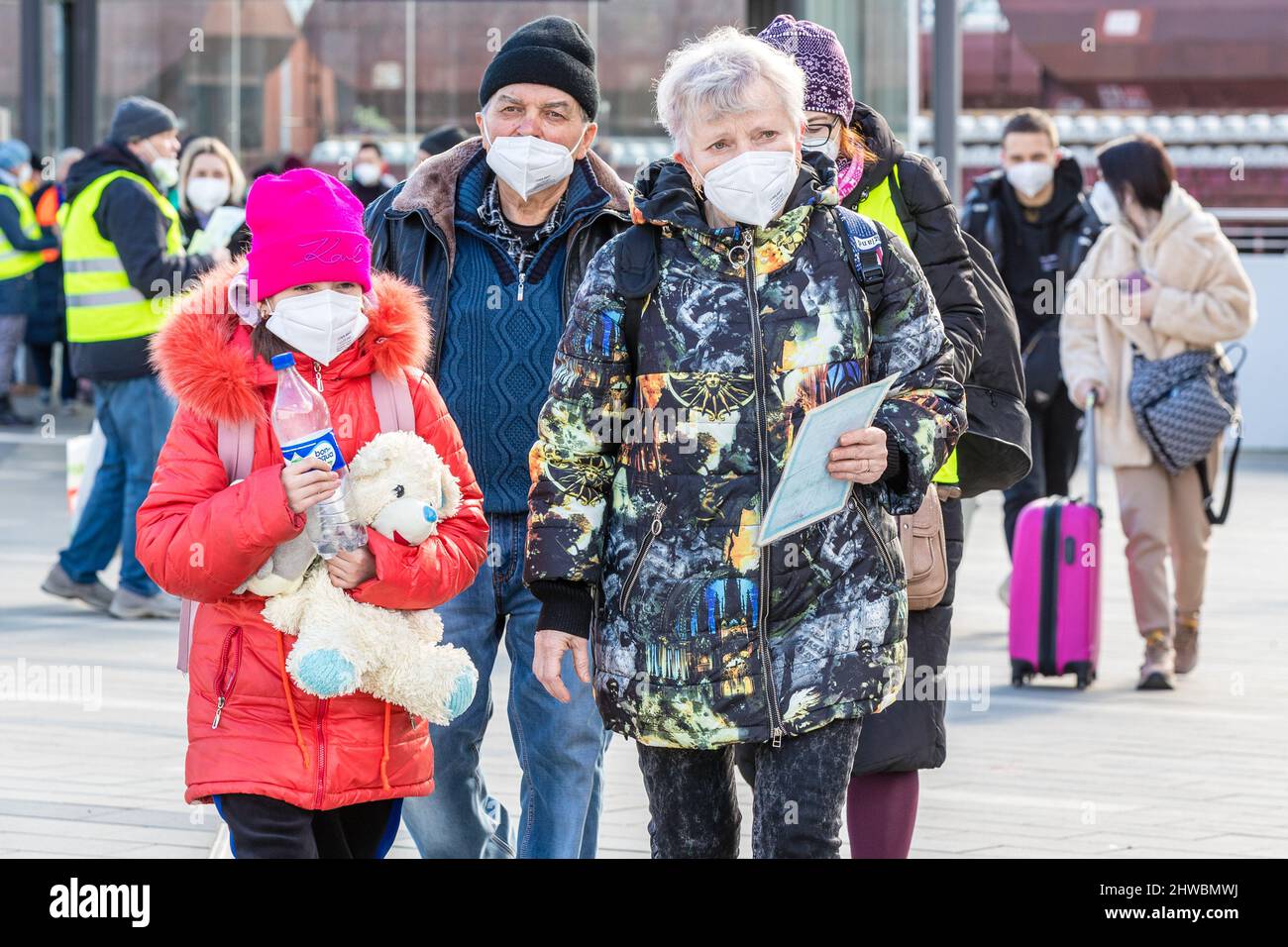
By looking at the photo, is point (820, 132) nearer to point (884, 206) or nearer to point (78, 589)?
point (884, 206)

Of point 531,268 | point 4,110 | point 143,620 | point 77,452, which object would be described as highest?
point 4,110

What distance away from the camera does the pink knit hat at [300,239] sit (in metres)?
3.59

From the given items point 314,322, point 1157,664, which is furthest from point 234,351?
point 1157,664

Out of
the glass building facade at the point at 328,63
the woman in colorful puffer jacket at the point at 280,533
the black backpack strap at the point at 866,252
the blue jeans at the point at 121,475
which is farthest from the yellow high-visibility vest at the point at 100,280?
the glass building facade at the point at 328,63

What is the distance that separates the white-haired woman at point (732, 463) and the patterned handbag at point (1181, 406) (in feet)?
14.2

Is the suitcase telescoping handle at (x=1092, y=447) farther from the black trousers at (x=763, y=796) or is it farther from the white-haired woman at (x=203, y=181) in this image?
the black trousers at (x=763, y=796)

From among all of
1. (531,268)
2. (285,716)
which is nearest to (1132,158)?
(531,268)

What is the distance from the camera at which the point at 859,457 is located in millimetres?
3367

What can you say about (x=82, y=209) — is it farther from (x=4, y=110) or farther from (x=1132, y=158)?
(x=4, y=110)

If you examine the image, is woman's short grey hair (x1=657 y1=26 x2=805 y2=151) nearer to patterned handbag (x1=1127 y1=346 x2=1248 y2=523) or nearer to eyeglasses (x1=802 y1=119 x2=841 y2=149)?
eyeglasses (x1=802 y1=119 x2=841 y2=149)

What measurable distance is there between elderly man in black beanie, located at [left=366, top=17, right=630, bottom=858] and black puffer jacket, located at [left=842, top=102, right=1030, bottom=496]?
555 mm

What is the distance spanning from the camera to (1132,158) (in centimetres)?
777
